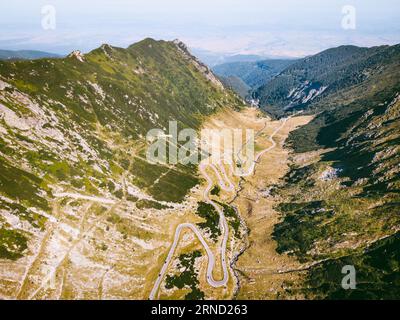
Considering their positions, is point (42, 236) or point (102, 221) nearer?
point (42, 236)
